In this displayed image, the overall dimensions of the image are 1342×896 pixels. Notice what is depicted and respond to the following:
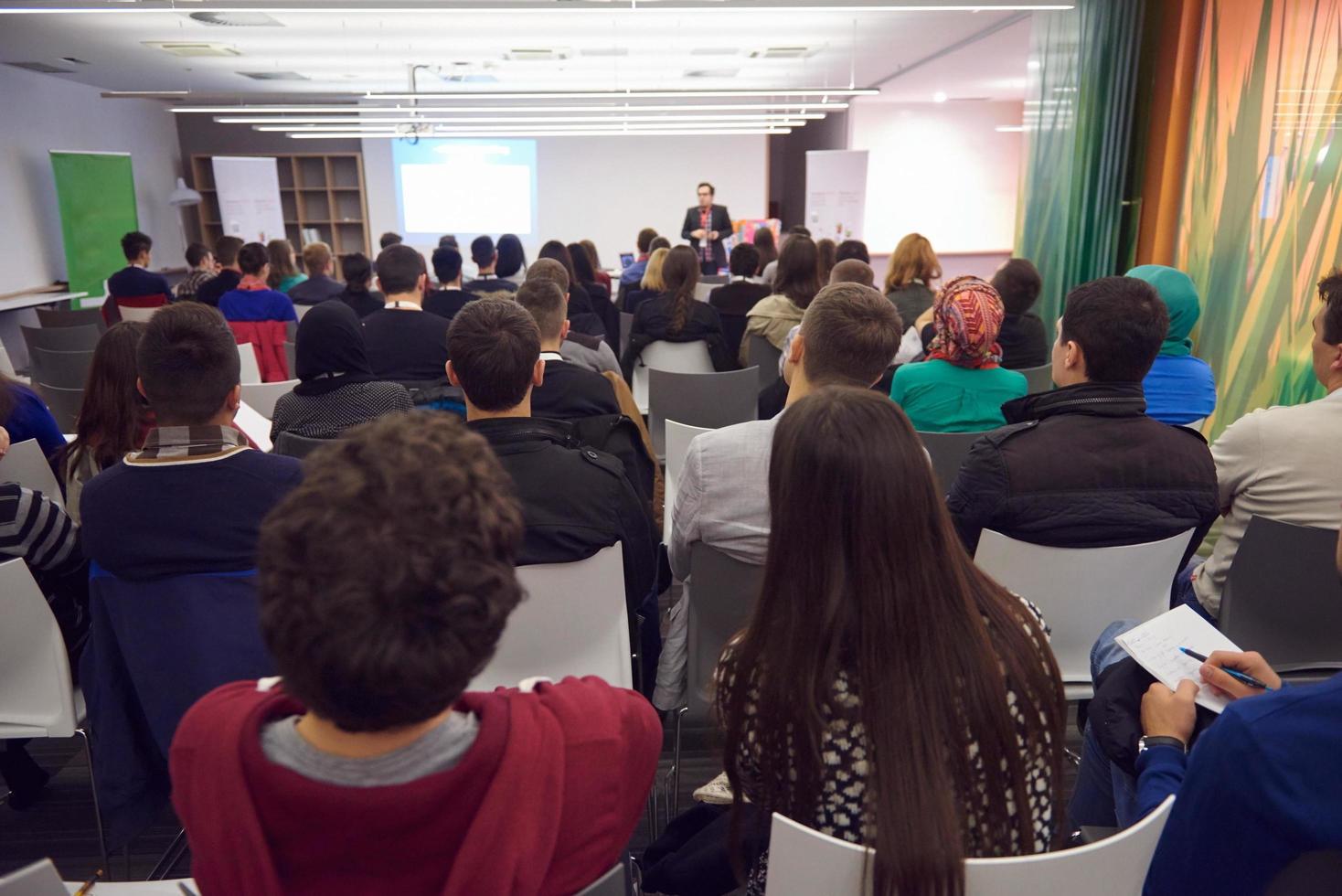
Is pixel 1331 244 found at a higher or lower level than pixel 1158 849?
higher

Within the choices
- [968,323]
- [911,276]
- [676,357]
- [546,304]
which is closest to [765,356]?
[676,357]

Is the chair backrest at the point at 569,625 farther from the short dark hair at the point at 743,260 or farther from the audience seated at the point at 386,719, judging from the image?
the short dark hair at the point at 743,260

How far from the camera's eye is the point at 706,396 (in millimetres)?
3834

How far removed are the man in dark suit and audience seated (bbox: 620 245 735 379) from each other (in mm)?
4580

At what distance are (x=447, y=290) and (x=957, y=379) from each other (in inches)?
128

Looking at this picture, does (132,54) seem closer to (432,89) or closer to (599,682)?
(432,89)

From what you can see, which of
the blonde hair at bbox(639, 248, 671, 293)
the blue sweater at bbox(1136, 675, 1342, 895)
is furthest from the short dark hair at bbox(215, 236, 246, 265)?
the blue sweater at bbox(1136, 675, 1342, 895)

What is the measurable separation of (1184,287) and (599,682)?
2880mm

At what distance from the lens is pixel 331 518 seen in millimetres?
750

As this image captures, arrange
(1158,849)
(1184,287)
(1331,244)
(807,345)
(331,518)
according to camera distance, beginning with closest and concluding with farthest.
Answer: (331,518) → (1158,849) → (807,345) → (1184,287) → (1331,244)

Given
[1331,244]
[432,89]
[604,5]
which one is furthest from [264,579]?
[432,89]

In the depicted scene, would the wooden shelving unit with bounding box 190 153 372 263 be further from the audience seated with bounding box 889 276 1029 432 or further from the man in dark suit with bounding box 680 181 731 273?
the audience seated with bounding box 889 276 1029 432

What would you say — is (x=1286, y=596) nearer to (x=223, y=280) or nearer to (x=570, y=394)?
(x=570, y=394)

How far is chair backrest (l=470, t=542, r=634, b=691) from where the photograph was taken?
1.94m
